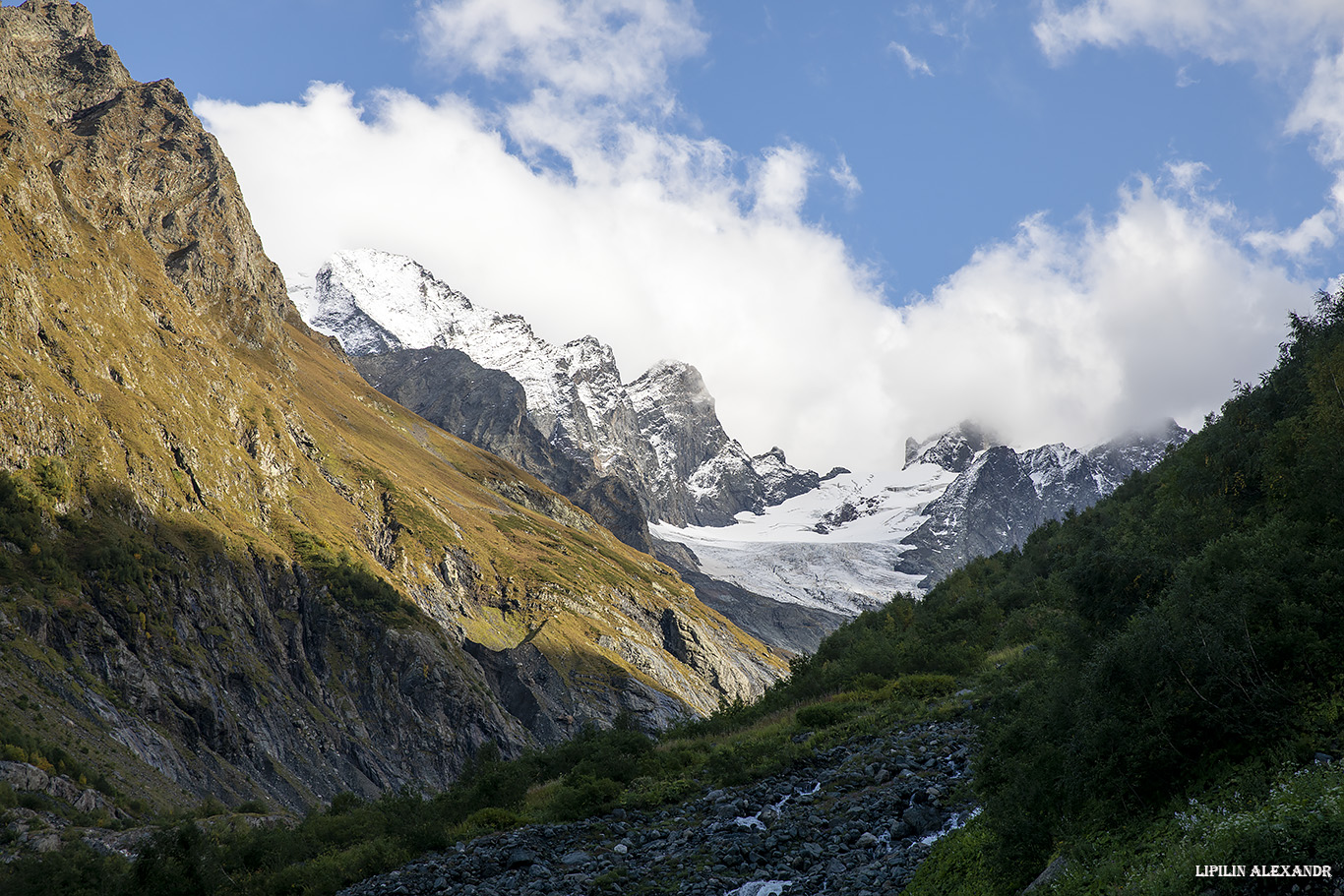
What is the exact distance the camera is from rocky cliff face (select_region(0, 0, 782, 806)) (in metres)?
57.4

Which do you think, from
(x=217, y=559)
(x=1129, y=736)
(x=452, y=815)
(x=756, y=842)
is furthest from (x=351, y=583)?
(x=1129, y=736)

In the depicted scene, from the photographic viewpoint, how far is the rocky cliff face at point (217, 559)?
57.4 meters

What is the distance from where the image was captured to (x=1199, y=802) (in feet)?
36.3

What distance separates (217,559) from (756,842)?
70564 millimetres

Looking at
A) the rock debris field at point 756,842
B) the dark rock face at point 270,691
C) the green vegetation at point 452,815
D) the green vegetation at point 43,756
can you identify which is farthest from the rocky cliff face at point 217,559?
the rock debris field at point 756,842

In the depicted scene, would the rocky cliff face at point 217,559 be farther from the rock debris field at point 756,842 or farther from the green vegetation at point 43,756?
the rock debris field at point 756,842

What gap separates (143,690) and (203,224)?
133994mm

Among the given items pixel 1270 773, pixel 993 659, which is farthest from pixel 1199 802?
pixel 993 659

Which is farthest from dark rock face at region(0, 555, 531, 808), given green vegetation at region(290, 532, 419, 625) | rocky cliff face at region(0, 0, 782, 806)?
green vegetation at region(290, 532, 419, 625)

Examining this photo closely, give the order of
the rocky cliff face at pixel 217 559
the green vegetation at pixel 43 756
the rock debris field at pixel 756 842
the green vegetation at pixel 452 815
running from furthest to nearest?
the rocky cliff face at pixel 217 559 < the green vegetation at pixel 43 756 < the green vegetation at pixel 452 815 < the rock debris field at pixel 756 842

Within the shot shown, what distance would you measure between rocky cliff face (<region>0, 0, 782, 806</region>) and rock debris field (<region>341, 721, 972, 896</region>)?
3471 centimetres

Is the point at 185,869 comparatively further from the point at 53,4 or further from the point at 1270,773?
the point at 53,4

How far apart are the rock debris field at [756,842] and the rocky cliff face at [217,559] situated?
1367 inches

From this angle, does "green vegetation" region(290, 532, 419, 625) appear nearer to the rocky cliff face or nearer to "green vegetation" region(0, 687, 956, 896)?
the rocky cliff face
